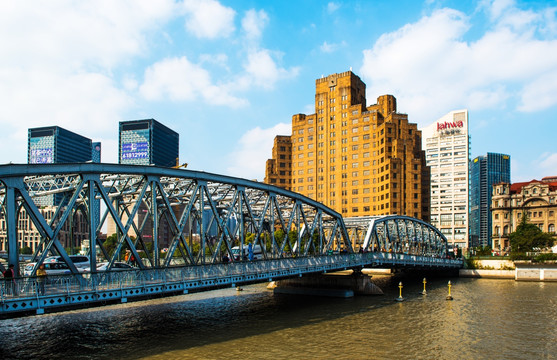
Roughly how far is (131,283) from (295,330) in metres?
13.5

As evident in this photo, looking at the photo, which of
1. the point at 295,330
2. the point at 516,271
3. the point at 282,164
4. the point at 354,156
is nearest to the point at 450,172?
the point at 354,156

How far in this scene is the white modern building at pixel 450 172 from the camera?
544 feet

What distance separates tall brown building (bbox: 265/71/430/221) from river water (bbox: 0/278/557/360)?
227ft

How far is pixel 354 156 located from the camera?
13100cm

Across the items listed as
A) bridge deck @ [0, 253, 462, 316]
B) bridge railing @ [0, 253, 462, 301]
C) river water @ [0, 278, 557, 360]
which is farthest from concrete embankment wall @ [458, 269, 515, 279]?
bridge deck @ [0, 253, 462, 316]

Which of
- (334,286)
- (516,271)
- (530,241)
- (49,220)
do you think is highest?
(49,220)

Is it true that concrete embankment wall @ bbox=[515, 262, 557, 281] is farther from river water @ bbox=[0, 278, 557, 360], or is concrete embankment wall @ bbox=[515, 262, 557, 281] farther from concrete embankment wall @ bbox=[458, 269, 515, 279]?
river water @ bbox=[0, 278, 557, 360]

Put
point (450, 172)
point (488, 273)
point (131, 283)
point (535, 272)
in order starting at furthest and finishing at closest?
1. point (450, 172)
2. point (488, 273)
3. point (535, 272)
4. point (131, 283)

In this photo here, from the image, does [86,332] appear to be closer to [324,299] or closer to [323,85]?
[324,299]

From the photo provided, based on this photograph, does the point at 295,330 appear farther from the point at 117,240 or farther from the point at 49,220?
the point at 49,220

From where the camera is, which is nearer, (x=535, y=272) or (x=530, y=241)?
(x=535, y=272)

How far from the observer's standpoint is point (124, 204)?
35.7 metres

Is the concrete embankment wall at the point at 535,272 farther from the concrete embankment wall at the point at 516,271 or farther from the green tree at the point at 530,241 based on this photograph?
the green tree at the point at 530,241

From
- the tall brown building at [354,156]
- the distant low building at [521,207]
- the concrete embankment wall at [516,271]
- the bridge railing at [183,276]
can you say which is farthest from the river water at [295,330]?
A: the distant low building at [521,207]
